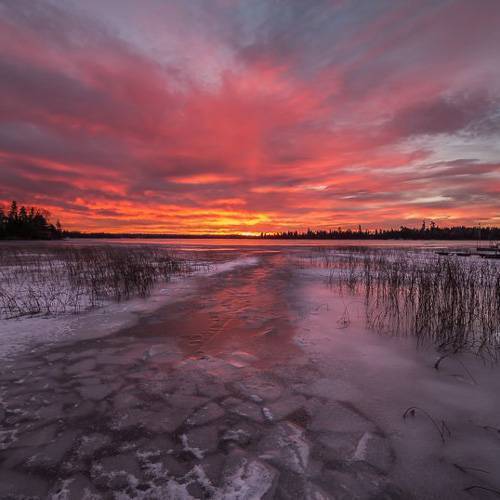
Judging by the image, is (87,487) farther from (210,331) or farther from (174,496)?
(210,331)

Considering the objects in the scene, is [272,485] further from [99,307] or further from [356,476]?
[99,307]

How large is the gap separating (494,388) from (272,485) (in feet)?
12.0

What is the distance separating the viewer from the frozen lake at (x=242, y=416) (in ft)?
7.98

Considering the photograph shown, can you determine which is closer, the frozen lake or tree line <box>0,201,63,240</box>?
the frozen lake

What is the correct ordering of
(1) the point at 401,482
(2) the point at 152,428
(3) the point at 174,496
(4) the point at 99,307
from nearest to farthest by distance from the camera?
(3) the point at 174,496 → (1) the point at 401,482 → (2) the point at 152,428 → (4) the point at 99,307

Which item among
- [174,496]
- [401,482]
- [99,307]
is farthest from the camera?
[99,307]

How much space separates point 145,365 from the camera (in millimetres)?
4730

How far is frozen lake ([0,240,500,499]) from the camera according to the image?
7.98 feet

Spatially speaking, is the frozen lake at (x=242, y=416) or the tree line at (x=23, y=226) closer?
the frozen lake at (x=242, y=416)

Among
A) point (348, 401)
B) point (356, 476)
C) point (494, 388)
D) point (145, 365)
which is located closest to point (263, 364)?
point (348, 401)

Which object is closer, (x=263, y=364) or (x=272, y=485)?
(x=272, y=485)

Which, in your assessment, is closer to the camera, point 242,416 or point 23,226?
point 242,416

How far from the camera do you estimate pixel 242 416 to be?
3.36 metres

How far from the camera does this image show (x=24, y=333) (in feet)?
20.8
